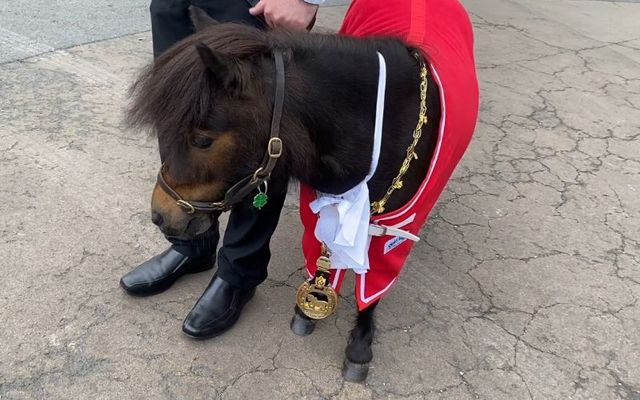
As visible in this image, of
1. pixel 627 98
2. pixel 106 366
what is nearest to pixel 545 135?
pixel 627 98

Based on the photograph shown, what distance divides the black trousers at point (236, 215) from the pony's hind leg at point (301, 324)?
20cm

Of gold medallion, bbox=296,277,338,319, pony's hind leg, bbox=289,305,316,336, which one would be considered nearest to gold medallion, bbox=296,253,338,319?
gold medallion, bbox=296,277,338,319

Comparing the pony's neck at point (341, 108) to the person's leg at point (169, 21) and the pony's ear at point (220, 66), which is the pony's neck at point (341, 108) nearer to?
the pony's ear at point (220, 66)

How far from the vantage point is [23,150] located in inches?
117

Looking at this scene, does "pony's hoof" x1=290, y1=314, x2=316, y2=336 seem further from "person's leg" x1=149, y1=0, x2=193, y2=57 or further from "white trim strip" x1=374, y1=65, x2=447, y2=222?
"person's leg" x1=149, y1=0, x2=193, y2=57

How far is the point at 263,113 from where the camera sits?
1.38m

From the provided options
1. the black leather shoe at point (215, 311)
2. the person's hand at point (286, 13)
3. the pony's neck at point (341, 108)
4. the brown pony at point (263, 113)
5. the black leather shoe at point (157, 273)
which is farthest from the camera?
the black leather shoe at point (157, 273)

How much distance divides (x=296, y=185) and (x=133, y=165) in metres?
1.61

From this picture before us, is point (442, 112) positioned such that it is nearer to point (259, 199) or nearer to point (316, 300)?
point (259, 199)

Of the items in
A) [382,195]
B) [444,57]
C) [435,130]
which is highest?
[444,57]

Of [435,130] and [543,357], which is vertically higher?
[435,130]

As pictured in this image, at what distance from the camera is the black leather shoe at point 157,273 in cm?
222

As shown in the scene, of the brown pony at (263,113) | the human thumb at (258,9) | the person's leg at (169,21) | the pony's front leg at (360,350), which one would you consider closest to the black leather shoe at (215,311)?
the pony's front leg at (360,350)

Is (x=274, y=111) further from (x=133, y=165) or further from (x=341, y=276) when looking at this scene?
(x=133, y=165)
